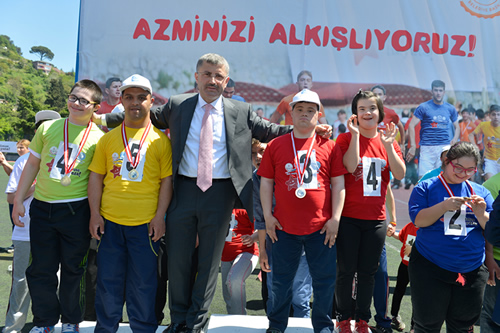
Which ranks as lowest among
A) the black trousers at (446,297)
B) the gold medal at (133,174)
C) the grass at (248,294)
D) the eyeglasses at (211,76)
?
the grass at (248,294)

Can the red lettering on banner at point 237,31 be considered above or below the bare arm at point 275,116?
above

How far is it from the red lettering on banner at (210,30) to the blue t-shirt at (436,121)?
12.4 feet

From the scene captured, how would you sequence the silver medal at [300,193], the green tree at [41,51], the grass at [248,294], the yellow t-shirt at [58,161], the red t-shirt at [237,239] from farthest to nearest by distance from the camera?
the green tree at [41,51]
the grass at [248,294]
the red t-shirt at [237,239]
the yellow t-shirt at [58,161]
the silver medal at [300,193]

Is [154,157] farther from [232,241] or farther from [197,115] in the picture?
[232,241]

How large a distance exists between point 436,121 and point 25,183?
21.0ft

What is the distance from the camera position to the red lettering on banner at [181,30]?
6.40 meters

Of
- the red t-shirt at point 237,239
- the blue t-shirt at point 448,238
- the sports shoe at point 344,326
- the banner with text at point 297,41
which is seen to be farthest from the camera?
the banner with text at point 297,41

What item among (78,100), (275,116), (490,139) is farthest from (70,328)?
(490,139)

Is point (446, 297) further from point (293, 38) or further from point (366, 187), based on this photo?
point (293, 38)

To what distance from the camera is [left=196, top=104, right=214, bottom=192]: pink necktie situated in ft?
8.46

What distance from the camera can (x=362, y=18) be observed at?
662 centimetres

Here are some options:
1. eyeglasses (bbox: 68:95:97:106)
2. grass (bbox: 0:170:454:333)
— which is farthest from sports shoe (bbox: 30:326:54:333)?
eyeglasses (bbox: 68:95:97:106)

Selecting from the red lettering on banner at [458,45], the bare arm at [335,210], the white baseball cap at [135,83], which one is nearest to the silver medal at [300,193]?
the bare arm at [335,210]

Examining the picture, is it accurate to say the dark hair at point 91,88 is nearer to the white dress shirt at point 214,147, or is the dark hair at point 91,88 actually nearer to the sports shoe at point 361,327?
the white dress shirt at point 214,147
